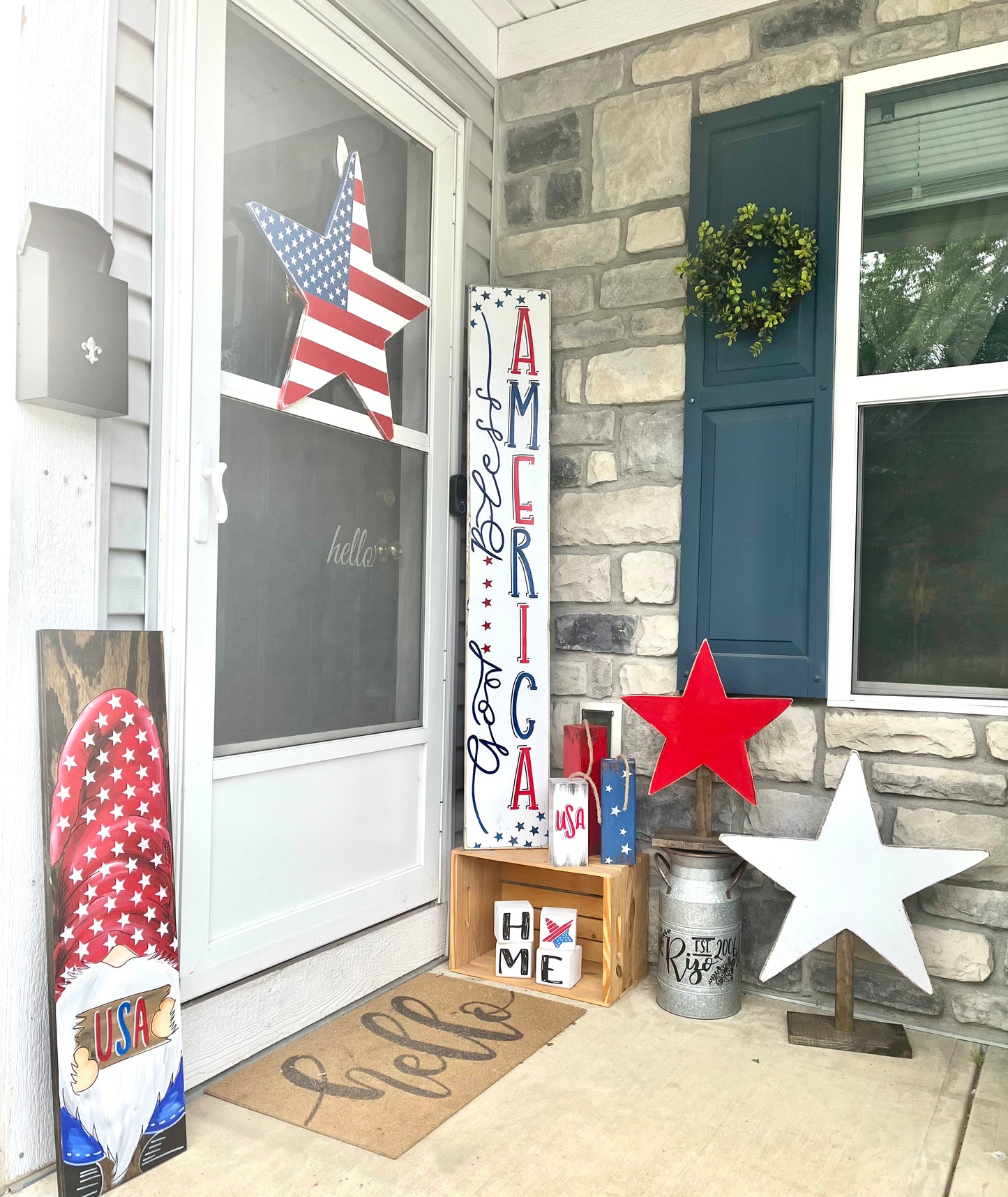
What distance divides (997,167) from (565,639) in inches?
67.7

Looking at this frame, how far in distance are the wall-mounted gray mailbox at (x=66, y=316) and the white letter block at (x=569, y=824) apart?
1525 millimetres

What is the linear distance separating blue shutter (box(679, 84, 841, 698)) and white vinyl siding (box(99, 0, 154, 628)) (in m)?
1.51

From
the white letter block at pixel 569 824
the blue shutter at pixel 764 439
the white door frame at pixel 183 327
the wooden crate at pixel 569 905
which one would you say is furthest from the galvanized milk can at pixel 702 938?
the white door frame at pixel 183 327

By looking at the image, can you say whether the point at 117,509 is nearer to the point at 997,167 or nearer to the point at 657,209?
the point at 657,209

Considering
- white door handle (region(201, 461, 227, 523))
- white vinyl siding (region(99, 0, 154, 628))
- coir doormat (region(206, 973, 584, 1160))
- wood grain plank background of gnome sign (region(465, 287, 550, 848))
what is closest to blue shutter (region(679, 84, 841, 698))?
wood grain plank background of gnome sign (region(465, 287, 550, 848))

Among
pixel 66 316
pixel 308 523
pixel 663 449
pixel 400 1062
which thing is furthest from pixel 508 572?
pixel 66 316

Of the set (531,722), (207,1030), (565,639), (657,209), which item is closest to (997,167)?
(657,209)

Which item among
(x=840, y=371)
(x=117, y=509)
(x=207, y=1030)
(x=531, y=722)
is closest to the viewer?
(x=117, y=509)

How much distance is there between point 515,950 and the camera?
278 centimetres

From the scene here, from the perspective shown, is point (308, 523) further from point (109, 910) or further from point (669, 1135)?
point (669, 1135)

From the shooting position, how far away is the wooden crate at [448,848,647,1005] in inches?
104

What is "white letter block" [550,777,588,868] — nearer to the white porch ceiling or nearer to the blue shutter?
the blue shutter

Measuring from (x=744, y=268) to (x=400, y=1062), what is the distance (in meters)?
2.20

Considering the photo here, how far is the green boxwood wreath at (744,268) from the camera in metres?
2.62
